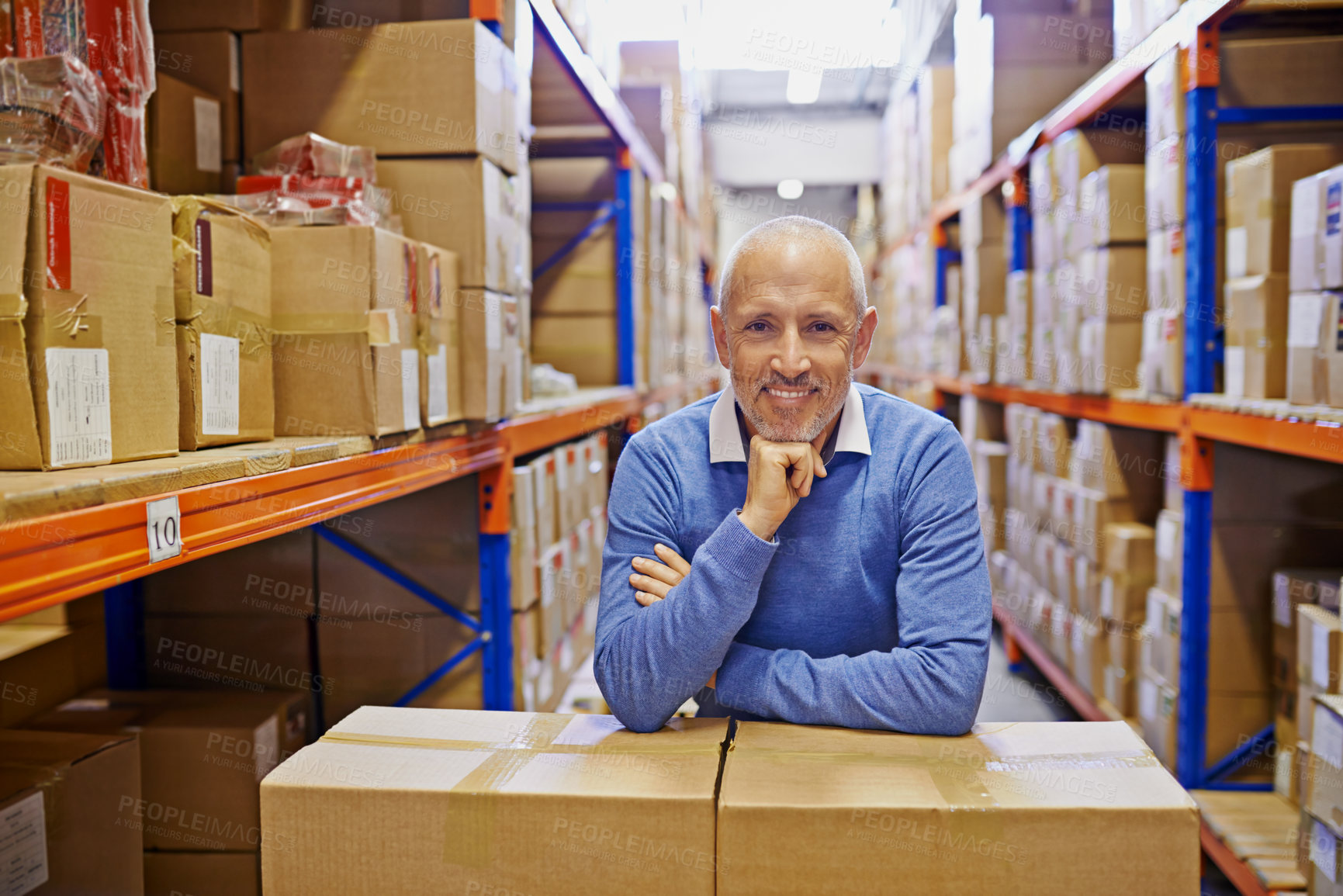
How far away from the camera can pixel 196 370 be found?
60.4 inches

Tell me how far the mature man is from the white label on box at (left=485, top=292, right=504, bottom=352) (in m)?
0.82

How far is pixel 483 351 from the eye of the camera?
2424 millimetres

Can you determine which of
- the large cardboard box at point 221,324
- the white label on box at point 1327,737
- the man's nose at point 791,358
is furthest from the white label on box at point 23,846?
the white label on box at point 1327,737

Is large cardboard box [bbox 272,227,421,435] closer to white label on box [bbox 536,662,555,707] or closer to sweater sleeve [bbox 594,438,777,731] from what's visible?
sweater sleeve [bbox 594,438,777,731]

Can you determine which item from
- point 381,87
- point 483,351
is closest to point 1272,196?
point 483,351

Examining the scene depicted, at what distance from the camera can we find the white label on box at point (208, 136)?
2268 mm

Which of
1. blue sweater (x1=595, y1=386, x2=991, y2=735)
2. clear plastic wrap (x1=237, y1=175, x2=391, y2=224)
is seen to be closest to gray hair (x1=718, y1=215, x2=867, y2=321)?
blue sweater (x1=595, y1=386, x2=991, y2=735)

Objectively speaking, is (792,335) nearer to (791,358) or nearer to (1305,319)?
(791,358)

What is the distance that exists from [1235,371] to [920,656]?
6.19ft

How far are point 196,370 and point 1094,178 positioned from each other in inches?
133

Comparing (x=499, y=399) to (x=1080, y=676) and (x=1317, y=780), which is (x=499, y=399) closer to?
(x=1317, y=780)

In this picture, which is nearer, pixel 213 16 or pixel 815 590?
pixel 815 590

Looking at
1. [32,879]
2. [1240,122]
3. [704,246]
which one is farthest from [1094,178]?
[704,246]

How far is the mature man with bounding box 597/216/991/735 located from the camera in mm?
1430
